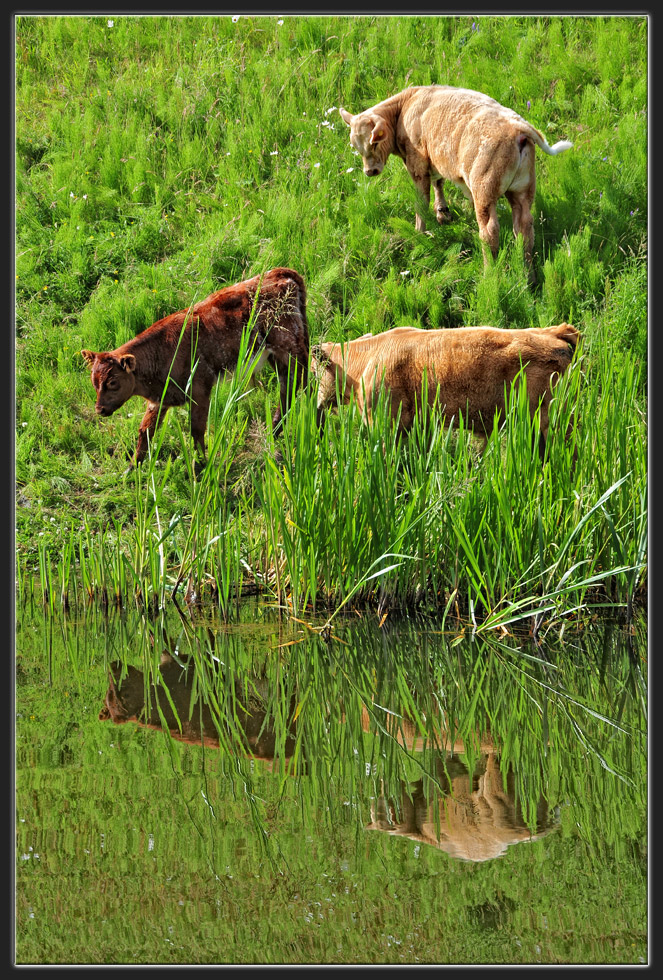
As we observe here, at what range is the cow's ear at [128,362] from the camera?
25.2ft

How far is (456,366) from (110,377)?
274 cm

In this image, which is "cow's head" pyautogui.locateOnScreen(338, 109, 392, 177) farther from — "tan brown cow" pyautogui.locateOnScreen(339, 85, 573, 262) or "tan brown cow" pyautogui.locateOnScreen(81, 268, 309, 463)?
"tan brown cow" pyautogui.locateOnScreen(81, 268, 309, 463)

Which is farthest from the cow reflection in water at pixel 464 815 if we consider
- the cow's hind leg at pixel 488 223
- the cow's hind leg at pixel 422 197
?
the cow's hind leg at pixel 422 197

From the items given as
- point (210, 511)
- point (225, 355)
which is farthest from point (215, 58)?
point (210, 511)

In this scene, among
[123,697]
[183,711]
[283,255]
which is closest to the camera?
[183,711]

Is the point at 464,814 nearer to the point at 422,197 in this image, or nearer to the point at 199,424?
the point at 199,424

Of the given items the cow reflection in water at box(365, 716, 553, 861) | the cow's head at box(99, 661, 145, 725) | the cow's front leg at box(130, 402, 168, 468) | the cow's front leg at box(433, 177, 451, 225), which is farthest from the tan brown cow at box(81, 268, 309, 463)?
the cow reflection in water at box(365, 716, 553, 861)

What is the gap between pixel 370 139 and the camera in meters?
9.38

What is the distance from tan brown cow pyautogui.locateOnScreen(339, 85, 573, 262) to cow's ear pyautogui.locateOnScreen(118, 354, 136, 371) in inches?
133

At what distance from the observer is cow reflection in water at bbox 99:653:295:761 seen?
4.03 metres

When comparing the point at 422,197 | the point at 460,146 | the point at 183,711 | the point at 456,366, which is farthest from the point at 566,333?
the point at 183,711

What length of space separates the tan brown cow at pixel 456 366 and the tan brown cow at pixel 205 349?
58 cm

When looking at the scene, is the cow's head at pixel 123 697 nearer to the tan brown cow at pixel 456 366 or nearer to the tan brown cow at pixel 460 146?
the tan brown cow at pixel 456 366

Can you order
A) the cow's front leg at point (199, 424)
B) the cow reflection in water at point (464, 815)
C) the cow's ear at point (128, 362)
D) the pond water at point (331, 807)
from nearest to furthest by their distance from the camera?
the pond water at point (331, 807), the cow reflection in water at point (464, 815), the cow's ear at point (128, 362), the cow's front leg at point (199, 424)
